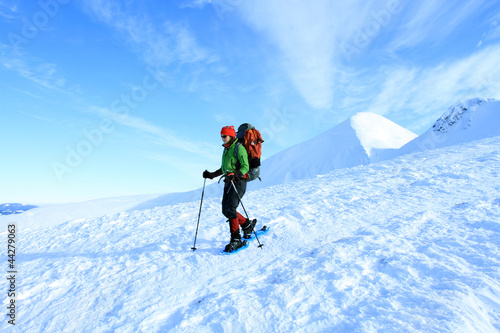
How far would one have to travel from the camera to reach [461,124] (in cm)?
4578

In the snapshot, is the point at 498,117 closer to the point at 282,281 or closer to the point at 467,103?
the point at 467,103

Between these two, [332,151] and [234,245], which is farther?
[332,151]

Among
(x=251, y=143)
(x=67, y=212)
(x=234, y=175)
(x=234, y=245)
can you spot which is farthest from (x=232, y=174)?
(x=67, y=212)

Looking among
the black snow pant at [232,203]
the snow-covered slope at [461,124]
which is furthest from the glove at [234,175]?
the snow-covered slope at [461,124]

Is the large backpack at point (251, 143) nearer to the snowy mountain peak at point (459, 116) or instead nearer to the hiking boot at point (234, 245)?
the hiking boot at point (234, 245)

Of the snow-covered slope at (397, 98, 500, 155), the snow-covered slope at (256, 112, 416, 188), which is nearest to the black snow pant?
the snow-covered slope at (397, 98, 500, 155)

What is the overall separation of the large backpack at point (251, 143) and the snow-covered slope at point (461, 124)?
1764 inches

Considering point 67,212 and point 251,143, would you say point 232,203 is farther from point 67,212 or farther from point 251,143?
point 67,212

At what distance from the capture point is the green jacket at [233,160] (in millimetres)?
5297

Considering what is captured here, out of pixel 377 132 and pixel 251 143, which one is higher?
pixel 377 132

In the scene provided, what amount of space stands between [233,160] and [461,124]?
55.0 meters

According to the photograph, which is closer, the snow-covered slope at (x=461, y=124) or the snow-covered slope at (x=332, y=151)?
the snow-covered slope at (x=461, y=124)

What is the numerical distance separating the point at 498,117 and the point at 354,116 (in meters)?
32.9

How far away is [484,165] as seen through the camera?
10273 millimetres
